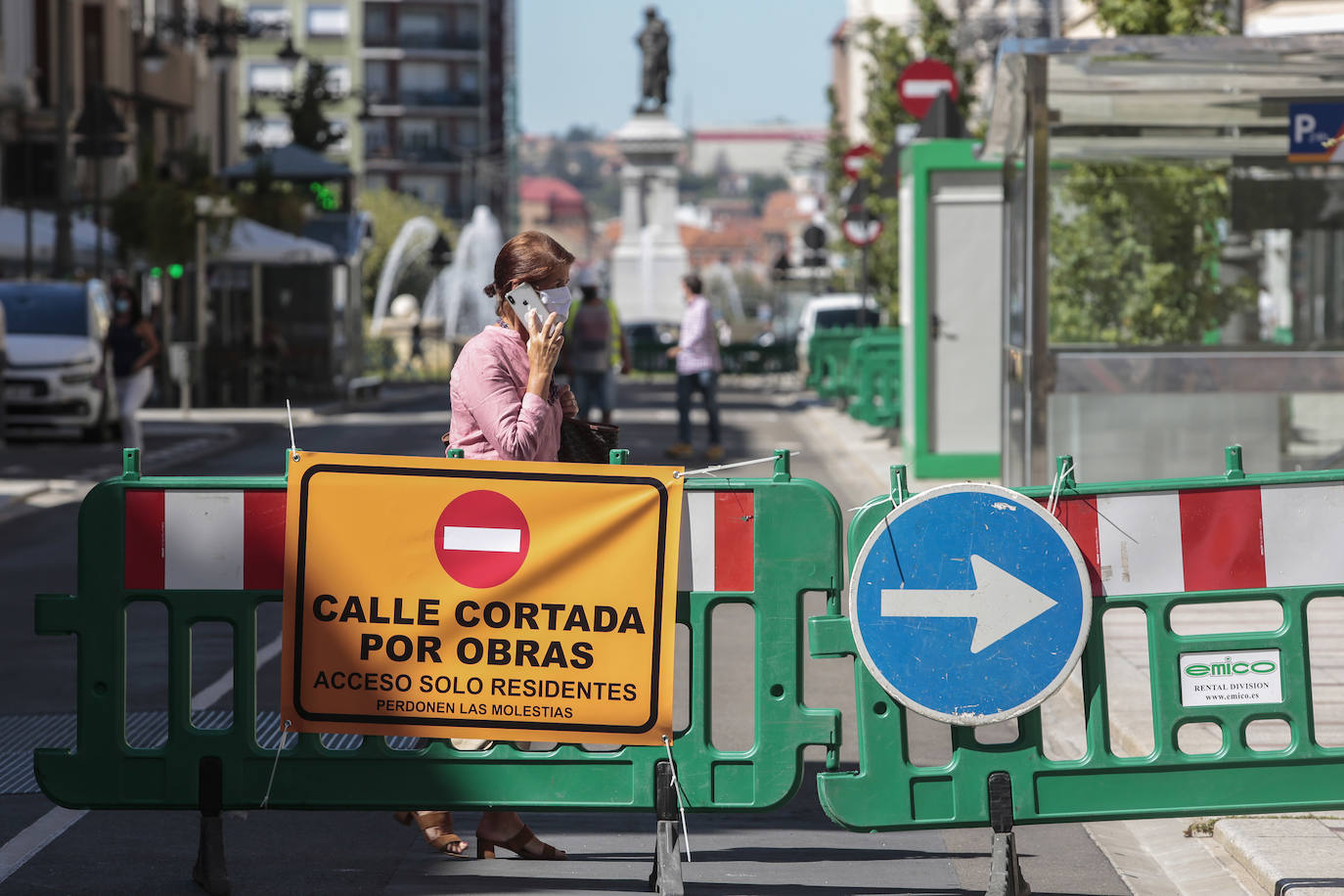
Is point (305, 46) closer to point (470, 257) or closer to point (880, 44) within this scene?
point (470, 257)

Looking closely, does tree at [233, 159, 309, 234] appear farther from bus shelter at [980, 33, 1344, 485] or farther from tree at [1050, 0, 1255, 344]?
bus shelter at [980, 33, 1344, 485]

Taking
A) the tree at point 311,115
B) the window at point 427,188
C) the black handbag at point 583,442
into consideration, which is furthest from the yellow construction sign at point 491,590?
the window at point 427,188

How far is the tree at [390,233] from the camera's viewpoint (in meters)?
88.8

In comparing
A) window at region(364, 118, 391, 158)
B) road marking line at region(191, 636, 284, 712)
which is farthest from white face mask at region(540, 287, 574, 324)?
window at region(364, 118, 391, 158)

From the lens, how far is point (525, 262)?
613 centimetres

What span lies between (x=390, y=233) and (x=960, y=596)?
88483 millimetres

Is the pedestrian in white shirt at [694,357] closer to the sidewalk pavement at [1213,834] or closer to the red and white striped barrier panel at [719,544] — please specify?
the sidewalk pavement at [1213,834]

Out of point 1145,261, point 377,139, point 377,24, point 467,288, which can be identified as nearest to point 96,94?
point 1145,261

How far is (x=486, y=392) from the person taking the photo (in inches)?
237

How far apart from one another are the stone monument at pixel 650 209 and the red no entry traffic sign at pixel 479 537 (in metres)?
50.4

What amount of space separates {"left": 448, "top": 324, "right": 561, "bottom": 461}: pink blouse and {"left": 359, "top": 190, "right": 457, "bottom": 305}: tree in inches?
3087

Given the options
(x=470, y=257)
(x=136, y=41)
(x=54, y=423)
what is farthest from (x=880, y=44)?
(x=470, y=257)

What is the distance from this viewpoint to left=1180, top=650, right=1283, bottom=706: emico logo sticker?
578cm

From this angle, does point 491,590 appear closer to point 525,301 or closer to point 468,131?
point 525,301
